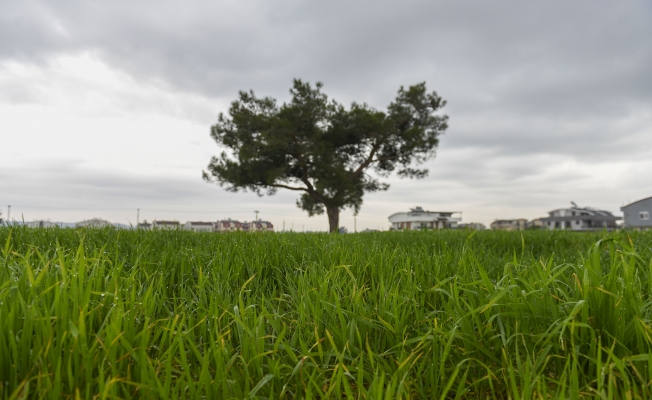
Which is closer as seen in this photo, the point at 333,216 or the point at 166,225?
the point at 166,225

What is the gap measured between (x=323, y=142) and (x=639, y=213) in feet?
216

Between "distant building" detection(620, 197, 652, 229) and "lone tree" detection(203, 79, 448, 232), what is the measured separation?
5369 centimetres

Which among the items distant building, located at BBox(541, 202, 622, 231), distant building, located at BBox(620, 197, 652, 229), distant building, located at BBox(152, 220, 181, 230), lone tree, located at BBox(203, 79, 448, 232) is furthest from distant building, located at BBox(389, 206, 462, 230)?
distant building, located at BBox(152, 220, 181, 230)

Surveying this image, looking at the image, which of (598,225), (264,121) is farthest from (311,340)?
(598,225)

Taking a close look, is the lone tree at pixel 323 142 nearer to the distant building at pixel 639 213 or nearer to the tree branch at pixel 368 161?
the tree branch at pixel 368 161

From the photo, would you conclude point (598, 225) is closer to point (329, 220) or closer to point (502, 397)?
point (329, 220)

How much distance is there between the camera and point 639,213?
6594 cm

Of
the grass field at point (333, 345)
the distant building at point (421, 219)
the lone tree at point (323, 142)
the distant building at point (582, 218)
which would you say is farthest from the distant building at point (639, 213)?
the grass field at point (333, 345)

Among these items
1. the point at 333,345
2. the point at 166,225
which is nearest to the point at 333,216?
the point at 166,225

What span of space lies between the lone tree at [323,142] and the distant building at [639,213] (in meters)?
53.7

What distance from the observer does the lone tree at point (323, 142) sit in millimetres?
26953

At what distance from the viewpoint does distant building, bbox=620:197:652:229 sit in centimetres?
6419

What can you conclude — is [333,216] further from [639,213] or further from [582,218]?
[582,218]

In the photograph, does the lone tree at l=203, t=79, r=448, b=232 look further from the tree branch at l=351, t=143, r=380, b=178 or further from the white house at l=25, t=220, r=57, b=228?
the white house at l=25, t=220, r=57, b=228
